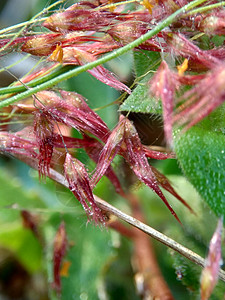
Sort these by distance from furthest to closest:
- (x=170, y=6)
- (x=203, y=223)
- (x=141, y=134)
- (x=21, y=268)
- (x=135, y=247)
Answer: (x=21, y=268), (x=135, y=247), (x=203, y=223), (x=141, y=134), (x=170, y=6)

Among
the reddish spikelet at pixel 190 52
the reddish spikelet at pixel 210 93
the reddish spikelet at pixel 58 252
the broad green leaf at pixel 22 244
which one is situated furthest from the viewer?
the broad green leaf at pixel 22 244

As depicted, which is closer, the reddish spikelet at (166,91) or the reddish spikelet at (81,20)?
the reddish spikelet at (166,91)

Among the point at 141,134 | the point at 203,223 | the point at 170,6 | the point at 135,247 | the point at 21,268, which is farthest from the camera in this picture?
the point at 21,268

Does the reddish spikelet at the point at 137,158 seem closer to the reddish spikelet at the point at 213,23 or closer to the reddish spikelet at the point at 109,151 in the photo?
the reddish spikelet at the point at 109,151

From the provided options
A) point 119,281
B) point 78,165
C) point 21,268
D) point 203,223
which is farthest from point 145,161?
point 21,268

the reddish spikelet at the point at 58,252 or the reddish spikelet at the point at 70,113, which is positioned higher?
the reddish spikelet at the point at 70,113

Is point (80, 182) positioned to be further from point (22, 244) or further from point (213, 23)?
point (22, 244)

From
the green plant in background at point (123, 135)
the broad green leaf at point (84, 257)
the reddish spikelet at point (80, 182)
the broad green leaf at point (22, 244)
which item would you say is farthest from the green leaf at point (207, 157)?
the broad green leaf at point (22, 244)

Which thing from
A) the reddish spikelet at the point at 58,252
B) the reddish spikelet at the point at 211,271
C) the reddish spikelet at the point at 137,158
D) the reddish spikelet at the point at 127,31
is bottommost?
the reddish spikelet at the point at 58,252

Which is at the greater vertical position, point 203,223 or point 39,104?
point 39,104

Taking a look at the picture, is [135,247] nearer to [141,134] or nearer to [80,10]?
[141,134]
